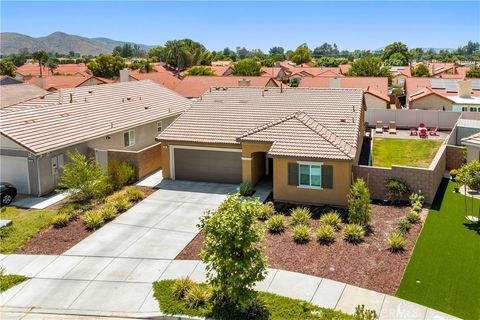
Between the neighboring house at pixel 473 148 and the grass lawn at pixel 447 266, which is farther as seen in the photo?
the neighboring house at pixel 473 148

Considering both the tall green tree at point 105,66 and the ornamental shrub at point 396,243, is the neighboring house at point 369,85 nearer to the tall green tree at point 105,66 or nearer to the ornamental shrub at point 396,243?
the ornamental shrub at point 396,243

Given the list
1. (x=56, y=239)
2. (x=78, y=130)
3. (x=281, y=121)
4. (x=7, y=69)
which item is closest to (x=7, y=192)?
(x=78, y=130)

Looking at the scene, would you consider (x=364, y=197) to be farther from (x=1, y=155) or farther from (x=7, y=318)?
(x=1, y=155)

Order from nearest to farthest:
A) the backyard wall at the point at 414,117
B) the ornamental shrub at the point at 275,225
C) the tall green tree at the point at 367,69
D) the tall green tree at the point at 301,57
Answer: the ornamental shrub at the point at 275,225
the backyard wall at the point at 414,117
the tall green tree at the point at 367,69
the tall green tree at the point at 301,57

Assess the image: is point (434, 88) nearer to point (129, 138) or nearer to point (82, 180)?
point (129, 138)

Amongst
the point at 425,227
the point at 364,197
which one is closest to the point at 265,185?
the point at 364,197

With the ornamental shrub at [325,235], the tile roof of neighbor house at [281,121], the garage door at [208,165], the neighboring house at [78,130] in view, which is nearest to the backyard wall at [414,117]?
the tile roof of neighbor house at [281,121]

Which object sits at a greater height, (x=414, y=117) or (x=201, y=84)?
(x=201, y=84)

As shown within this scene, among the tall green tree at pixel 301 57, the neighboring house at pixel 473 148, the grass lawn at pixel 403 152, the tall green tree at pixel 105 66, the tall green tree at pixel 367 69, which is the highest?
the tall green tree at pixel 301 57
